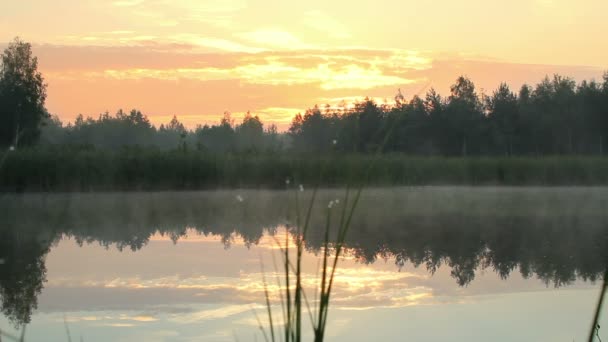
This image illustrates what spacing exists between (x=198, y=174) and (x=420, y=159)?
5.49 m

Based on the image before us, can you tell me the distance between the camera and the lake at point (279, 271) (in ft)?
13.5

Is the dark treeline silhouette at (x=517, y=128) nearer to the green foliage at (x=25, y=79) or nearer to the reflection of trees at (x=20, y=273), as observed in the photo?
the green foliage at (x=25, y=79)

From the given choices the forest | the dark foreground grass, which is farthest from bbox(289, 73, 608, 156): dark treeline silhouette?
the dark foreground grass

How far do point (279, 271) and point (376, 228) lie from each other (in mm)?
3089

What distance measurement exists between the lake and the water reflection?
28 mm

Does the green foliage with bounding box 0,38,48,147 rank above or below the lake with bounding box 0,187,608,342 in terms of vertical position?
above

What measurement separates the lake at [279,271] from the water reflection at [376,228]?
28 millimetres

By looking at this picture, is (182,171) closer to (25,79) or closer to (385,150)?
(25,79)

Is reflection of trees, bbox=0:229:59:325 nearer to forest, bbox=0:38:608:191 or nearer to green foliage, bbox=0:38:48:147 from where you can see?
forest, bbox=0:38:608:191

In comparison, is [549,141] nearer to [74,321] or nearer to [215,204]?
[215,204]

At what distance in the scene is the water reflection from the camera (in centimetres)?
600

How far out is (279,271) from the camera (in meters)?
5.95

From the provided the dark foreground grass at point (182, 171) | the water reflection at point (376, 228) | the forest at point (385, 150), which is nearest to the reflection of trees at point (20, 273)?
the water reflection at point (376, 228)

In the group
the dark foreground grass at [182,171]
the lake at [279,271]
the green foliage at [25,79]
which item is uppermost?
the green foliage at [25,79]
